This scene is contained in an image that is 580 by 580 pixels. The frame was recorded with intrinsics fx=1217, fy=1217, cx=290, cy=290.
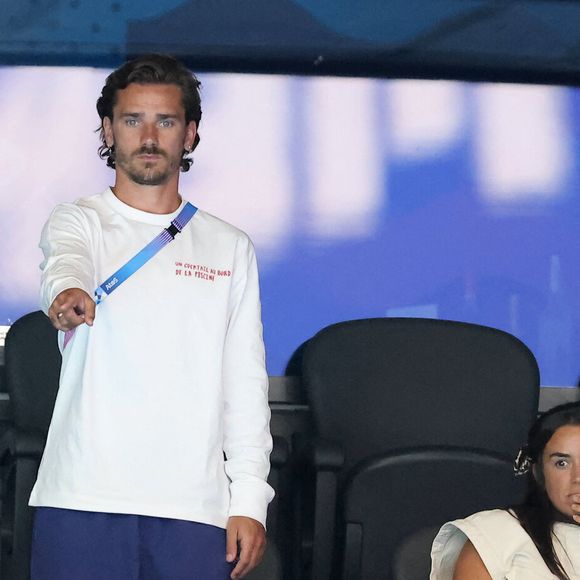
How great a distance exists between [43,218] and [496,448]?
64.2 inches

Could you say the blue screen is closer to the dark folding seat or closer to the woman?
the dark folding seat

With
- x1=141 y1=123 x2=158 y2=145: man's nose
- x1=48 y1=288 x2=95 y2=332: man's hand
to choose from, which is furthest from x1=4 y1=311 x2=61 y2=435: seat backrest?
x1=48 y1=288 x2=95 y2=332: man's hand

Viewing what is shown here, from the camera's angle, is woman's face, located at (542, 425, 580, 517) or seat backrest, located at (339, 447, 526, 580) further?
seat backrest, located at (339, 447, 526, 580)

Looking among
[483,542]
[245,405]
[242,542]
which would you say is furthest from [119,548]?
[483,542]

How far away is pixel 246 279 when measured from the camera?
262 cm

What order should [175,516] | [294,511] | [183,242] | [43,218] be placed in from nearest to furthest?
[175,516] → [183,242] → [294,511] → [43,218]

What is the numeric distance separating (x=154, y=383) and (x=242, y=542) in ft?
1.22

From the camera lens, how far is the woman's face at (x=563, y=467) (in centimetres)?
253

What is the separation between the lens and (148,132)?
2613 mm

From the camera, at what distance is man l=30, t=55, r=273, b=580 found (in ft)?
7.74

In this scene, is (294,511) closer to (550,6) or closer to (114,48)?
(114,48)

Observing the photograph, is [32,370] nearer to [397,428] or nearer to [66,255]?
[397,428]

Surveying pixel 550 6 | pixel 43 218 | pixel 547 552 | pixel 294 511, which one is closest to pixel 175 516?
pixel 547 552

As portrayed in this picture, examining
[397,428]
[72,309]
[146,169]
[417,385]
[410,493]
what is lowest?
[410,493]
